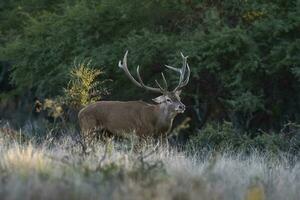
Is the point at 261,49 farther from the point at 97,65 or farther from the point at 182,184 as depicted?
the point at 182,184

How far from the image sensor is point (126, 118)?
1680 centimetres

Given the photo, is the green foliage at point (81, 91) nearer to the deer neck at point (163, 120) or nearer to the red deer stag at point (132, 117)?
the red deer stag at point (132, 117)

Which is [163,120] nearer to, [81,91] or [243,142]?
[243,142]

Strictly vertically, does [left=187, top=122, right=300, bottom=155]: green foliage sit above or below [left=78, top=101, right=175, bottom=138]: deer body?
below

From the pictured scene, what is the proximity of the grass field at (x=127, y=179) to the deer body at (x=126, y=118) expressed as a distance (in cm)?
563

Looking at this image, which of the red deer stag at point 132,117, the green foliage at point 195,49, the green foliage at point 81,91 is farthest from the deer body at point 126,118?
the green foliage at point 195,49

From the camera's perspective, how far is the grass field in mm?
7629

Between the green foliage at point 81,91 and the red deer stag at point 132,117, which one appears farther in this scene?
the green foliage at point 81,91

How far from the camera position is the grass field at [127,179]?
763 cm

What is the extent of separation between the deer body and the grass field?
5.63m

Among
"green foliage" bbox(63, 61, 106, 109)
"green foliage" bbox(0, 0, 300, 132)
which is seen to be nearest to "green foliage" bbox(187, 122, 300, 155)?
"green foliage" bbox(63, 61, 106, 109)

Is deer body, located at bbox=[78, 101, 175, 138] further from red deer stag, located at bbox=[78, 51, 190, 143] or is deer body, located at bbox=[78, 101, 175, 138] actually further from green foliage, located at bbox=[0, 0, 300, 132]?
green foliage, located at bbox=[0, 0, 300, 132]

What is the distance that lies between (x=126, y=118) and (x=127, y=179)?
28.2ft

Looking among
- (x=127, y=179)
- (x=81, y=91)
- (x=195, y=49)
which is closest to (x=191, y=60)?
(x=195, y=49)
